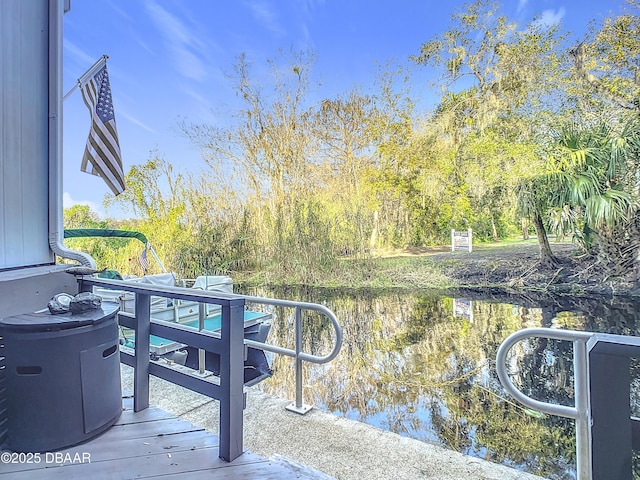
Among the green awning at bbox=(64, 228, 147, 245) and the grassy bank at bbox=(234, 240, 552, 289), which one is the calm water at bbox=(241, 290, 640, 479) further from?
the green awning at bbox=(64, 228, 147, 245)

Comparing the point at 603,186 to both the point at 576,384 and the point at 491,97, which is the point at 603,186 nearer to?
the point at 491,97

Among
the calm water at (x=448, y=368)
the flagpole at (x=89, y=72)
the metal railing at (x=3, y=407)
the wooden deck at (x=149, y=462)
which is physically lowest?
the calm water at (x=448, y=368)

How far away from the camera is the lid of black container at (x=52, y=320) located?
1.43 m

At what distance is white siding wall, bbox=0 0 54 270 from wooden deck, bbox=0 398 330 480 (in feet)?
3.33

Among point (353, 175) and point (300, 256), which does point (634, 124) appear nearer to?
point (353, 175)

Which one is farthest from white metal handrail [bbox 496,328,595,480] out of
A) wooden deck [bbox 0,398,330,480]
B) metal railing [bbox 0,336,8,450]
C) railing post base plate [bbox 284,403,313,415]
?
metal railing [bbox 0,336,8,450]

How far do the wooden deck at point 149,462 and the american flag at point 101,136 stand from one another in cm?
191

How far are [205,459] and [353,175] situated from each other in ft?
19.2

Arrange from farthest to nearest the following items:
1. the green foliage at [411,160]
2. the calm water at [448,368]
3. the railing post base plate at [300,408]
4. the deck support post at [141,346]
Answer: the green foliage at [411,160], the calm water at [448,368], the railing post base plate at [300,408], the deck support post at [141,346]

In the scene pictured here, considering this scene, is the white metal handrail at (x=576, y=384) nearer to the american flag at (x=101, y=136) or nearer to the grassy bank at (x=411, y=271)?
the american flag at (x=101, y=136)

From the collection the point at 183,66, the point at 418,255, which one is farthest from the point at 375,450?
the point at 183,66

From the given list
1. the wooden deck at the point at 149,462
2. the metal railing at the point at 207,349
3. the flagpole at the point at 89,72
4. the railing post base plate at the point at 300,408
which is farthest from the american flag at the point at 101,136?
the railing post base plate at the point at 300,408

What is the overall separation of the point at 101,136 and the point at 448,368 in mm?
4401

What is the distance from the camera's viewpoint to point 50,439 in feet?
4.67
